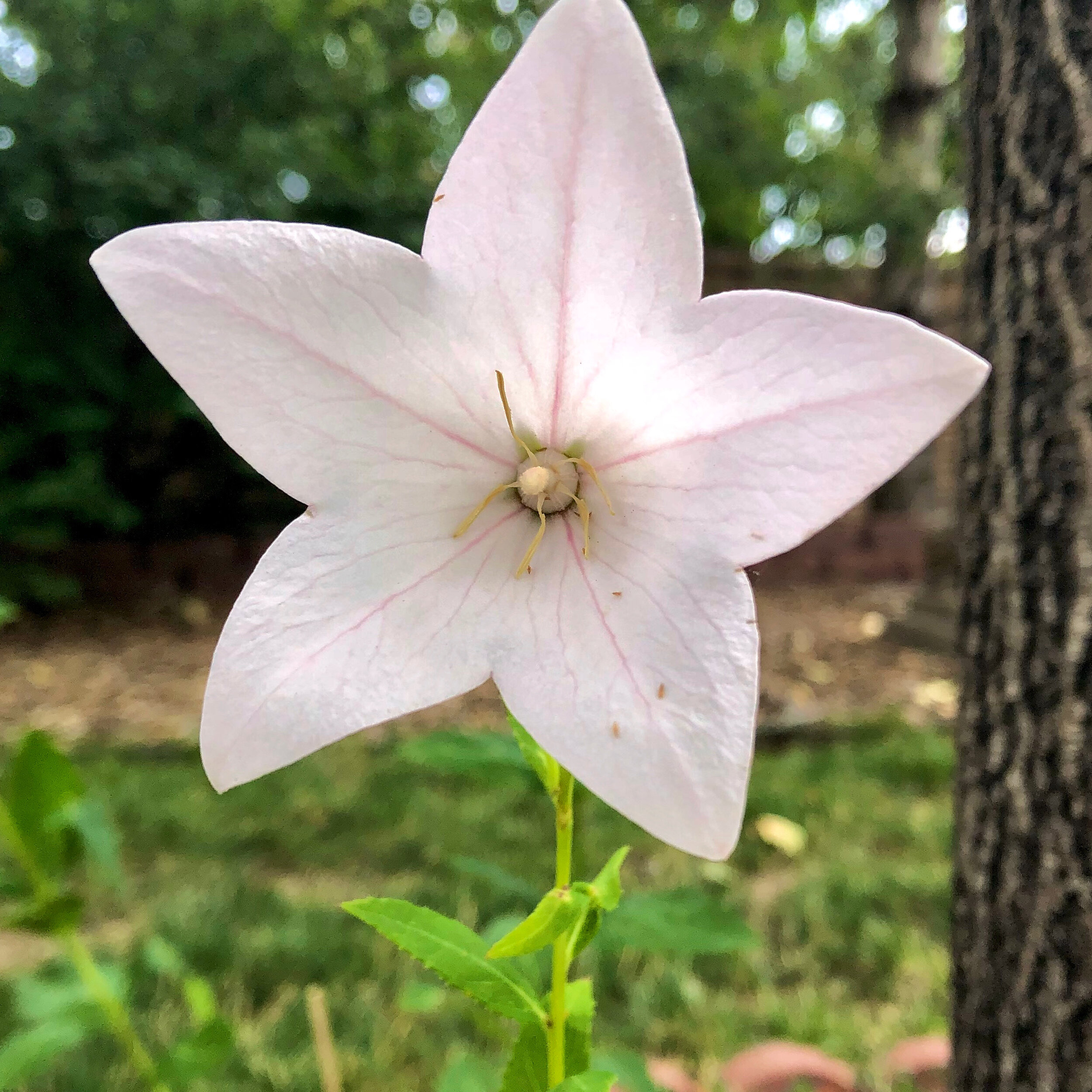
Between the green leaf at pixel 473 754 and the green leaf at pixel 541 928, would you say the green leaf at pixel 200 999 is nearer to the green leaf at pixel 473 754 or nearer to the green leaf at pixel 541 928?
the green leaf at pixel 473 754

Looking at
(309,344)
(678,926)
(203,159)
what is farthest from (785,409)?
(203,159)

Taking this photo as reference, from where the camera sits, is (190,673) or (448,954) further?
(190,673)

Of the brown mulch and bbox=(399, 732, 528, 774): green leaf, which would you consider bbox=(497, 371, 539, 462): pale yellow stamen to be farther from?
the brown mulch

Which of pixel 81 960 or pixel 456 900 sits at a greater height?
pixel 81 960

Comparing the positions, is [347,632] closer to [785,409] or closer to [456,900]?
[785,409]

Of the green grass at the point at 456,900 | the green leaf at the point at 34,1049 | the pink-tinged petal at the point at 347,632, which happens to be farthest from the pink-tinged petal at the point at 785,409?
the green leaf at the point at 34,1049

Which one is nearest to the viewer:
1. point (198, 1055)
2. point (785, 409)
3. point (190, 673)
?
point (785, 409)
